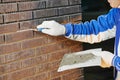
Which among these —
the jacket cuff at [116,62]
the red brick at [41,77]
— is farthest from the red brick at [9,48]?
the jacket cuff at [116,62]

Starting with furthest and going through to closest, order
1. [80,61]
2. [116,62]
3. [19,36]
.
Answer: [19,36]
[80,61]
[116,62]

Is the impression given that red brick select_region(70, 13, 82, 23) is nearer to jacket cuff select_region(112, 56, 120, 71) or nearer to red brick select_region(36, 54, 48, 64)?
red brick select_region(36, 54, 48, 64)

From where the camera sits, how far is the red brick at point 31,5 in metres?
2.31

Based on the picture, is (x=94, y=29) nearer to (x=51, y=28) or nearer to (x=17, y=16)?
(x=51, y=28)

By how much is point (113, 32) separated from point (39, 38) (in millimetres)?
642

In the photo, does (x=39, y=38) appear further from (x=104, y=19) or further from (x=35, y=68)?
(x=104, y=19)

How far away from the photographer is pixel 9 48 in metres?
2.30

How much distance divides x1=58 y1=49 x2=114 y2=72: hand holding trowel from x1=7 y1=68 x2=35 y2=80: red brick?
0.42 m

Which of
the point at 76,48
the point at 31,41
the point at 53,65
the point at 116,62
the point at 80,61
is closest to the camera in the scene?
the point at 116,62

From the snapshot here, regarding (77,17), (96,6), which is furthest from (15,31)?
(96,6)

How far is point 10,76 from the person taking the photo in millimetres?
2350

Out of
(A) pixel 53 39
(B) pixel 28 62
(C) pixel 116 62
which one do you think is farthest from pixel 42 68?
(C) pixel 116 62

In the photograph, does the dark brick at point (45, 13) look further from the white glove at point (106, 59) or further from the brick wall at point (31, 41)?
the white glove at point (106, 59)

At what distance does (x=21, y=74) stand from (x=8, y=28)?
0.43m
